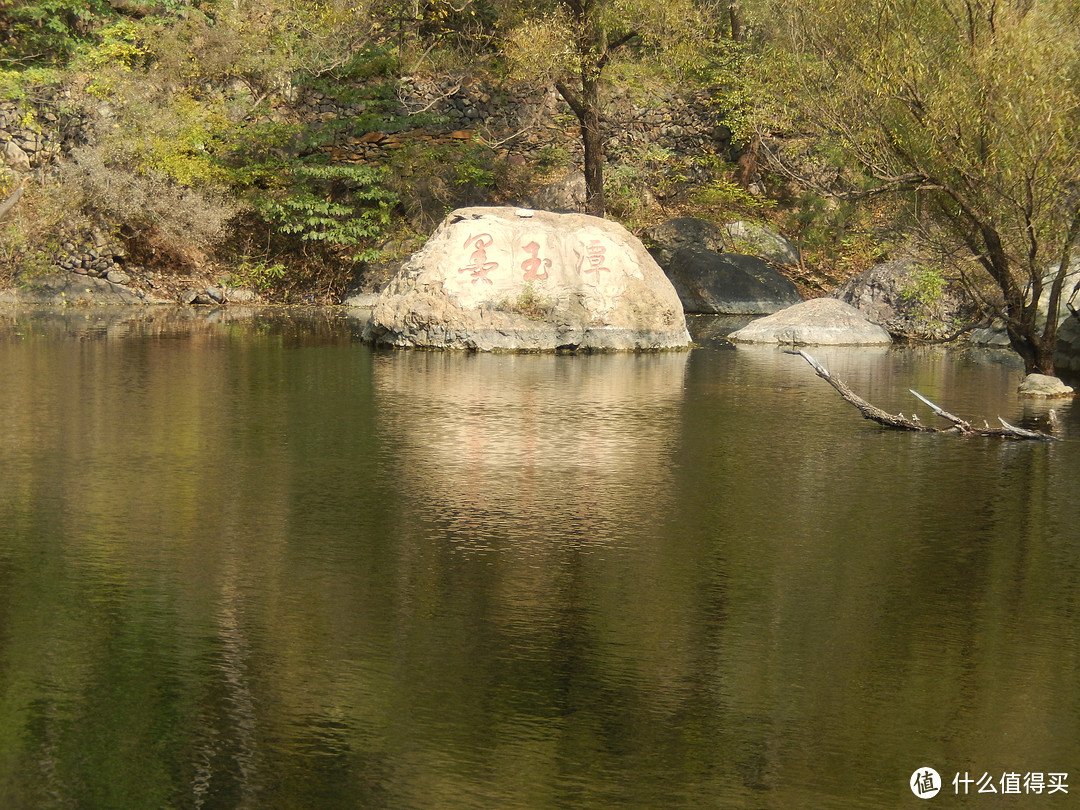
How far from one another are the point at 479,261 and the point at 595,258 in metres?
1.99

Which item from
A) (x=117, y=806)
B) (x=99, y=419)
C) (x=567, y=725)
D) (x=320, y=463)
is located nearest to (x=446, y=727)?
(x=567, y=725)

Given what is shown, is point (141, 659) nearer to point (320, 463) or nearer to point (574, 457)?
point (320, 463)

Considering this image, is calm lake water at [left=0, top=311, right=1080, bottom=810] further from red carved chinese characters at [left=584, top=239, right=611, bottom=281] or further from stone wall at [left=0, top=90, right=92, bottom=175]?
stone wall at [left=0, top=90, right=92, bottom=175]

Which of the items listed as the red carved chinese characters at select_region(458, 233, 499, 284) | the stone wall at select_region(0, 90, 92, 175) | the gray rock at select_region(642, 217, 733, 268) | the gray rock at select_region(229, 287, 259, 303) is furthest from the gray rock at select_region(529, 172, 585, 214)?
the red carved chinese characters at select_region(458, 233, 499, 284)

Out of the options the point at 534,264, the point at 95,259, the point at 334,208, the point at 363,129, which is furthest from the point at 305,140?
the point at 534,264

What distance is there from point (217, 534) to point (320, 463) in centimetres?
243

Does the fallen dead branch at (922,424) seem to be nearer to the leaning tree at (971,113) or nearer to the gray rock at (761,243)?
the leaning tree at (971,113)

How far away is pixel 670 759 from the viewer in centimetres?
487

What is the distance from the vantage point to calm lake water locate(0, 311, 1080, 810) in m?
4.79

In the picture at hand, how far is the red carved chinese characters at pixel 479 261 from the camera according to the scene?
64.1 ft

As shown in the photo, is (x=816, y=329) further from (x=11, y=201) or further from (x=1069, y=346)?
(x=11, y=201)

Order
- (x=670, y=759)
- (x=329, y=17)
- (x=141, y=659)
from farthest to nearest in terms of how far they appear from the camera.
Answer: (x=329, y=17), (x=141, y=659), (x=670, y=759)

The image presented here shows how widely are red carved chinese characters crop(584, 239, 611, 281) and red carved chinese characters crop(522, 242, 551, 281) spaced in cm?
70

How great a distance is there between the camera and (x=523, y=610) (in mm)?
6605
